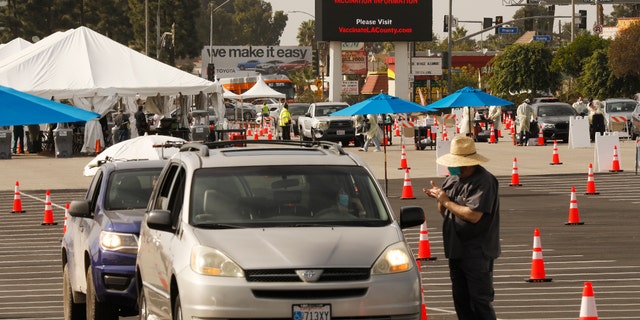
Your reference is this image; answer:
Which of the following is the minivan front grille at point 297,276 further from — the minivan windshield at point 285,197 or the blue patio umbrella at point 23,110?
the blue patio umbrella at point 23,110

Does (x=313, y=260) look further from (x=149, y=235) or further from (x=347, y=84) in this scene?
(x=347, y=84)

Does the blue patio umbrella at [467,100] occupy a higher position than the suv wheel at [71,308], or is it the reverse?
the blue patio umbrella at [467,100]

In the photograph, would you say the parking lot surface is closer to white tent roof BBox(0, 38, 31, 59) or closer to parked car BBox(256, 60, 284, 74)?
white tent roof BBox(0, 38, 31, 59)

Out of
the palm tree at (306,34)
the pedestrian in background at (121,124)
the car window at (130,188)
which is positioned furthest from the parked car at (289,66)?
the car window at (130,188)

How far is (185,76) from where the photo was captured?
2009 inches

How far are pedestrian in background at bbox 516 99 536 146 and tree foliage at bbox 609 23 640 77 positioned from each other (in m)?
25.6

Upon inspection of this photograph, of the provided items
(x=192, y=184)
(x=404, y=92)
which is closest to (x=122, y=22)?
→ (x=404, y=92)

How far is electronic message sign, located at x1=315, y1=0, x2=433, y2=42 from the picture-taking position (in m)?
77.2

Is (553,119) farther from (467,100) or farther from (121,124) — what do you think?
(121,124)

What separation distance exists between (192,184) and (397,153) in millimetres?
36616

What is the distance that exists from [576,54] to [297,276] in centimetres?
7584

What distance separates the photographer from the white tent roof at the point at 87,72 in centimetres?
4759

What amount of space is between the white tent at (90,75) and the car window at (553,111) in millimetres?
11756

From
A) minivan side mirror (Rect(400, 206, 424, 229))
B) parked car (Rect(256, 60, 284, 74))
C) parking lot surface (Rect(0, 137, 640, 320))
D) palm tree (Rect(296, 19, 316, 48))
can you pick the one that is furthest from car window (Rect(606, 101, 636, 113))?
palm tree (Rect(296, 19, 316, 48))
